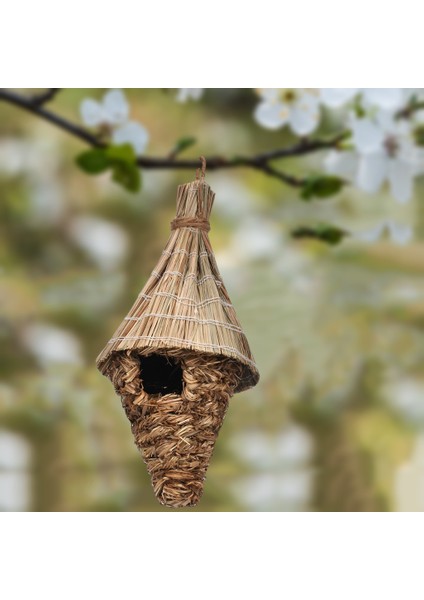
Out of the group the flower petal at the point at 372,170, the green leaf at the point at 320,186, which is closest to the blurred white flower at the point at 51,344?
the green leaf at the point at 320,186

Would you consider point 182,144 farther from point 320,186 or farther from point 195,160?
point 320,186

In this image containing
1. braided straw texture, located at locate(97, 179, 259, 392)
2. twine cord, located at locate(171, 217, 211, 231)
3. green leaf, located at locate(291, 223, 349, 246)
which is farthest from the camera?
green leaf, located at locate(291, 223, 349, 246)

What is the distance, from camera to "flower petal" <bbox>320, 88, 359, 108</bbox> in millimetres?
1714

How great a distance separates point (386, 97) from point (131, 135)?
465 mm

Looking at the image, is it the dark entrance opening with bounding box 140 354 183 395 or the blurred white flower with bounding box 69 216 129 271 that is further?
the blurred white flower with bounding box 69 216 129 271

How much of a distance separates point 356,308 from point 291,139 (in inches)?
13.4

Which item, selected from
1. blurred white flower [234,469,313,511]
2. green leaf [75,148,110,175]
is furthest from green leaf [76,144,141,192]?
blurred white flower [234,469,313,511]

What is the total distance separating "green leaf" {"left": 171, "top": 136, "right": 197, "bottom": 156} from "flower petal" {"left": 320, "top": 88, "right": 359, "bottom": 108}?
25cm

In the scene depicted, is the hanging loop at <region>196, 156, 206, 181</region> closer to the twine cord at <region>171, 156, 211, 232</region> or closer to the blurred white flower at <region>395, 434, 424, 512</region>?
the twine cord at <region>171, 156, 211, 232</region>

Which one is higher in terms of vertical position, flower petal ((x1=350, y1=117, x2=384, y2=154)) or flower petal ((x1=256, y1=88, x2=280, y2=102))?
flower petal ((x1=256, y1=88, x2=280, y2=102))

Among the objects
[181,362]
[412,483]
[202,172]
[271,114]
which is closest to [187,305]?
[181,362]

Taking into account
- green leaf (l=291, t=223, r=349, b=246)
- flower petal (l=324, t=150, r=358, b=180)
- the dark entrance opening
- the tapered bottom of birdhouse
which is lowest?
the tapered bottom of birdhouse

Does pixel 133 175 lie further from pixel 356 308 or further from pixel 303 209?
pixel 356 308

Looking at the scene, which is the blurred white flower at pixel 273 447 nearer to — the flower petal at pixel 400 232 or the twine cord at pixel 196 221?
the flower petal at pixel 400 232
